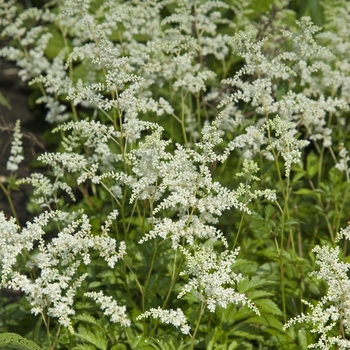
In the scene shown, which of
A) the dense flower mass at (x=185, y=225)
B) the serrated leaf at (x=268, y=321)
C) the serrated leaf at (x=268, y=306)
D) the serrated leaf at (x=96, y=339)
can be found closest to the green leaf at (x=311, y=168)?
the dense flower mass at (x=185, y=225)

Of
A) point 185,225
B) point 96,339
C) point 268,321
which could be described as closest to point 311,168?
point 268,321

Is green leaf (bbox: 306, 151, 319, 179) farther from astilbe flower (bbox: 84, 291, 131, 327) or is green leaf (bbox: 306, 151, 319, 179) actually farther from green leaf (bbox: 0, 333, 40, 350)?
green leaf (bbox: 0, 333, 40, 350)

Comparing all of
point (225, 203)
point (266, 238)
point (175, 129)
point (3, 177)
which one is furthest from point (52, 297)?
point (3, 177)

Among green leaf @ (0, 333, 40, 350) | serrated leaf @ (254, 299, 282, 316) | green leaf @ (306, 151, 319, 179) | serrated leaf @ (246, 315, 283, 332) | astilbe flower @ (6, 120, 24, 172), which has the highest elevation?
green leaf @ (306, 151, 319, 179)

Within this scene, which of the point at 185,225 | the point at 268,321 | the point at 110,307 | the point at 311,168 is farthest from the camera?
the point at 311,168

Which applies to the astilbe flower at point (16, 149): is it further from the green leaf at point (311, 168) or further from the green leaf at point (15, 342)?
the green leaf at point (311, 168)

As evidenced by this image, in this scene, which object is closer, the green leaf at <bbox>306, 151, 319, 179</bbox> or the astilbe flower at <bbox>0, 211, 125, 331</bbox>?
the astilbe flower at <bbox>0, 211, 125, 331</bbox>

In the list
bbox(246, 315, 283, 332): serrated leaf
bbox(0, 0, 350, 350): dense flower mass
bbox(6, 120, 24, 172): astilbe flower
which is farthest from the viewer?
bbox(6, 120, 24, 172): astilbe flower

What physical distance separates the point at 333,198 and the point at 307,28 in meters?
1.39

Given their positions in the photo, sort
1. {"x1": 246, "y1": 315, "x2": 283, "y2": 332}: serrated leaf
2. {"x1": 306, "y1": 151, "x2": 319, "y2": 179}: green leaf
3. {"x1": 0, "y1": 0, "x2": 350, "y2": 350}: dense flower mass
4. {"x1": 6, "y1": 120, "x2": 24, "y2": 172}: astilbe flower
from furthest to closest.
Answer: {"x1": 306, "y1": 151, "x2": 319, "y2": 179}: green leaf
{"x1": 6, "y1": 120, "x2": 24, "y2": 172}: astilbe flower
{"x1": 246, "y1": 315, "x2": 283, "y2": 332}: serrated leaf
{"x1": 0, "y1": 0, "x2": 350, "y2": 350}: dense flower mass

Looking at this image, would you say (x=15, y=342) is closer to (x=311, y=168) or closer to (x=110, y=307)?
(x=110, y=307)

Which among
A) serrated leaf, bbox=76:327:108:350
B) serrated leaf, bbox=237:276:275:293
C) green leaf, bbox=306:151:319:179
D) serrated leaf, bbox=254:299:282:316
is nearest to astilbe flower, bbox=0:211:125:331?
serrated leaf, bbox=76:327:108:350

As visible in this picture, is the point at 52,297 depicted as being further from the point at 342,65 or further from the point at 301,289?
the point at 342,65

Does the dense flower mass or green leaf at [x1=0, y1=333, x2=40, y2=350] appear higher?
the dense flower mass
